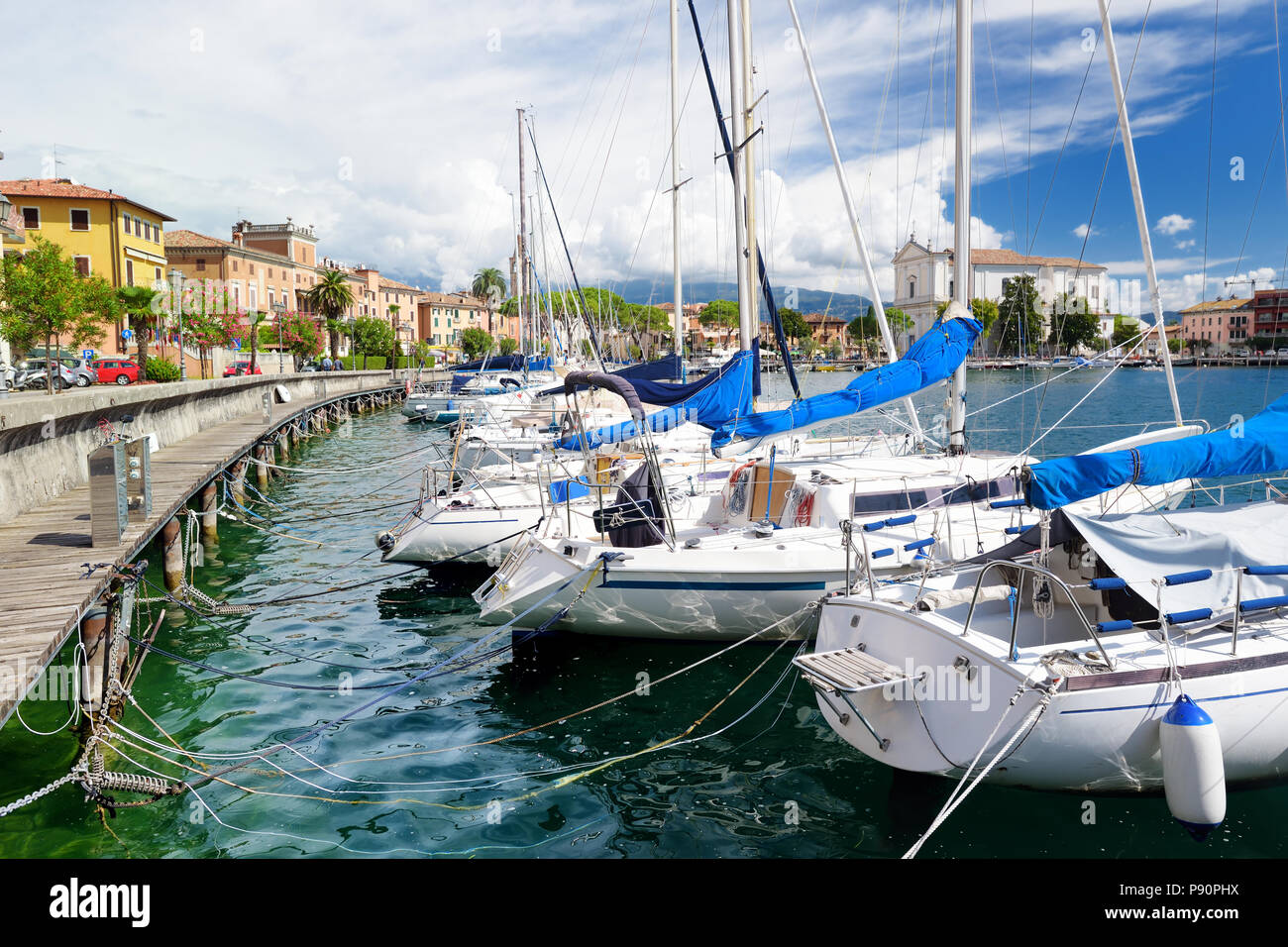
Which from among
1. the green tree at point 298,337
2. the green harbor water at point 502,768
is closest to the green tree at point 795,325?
the green tree at point 298,337

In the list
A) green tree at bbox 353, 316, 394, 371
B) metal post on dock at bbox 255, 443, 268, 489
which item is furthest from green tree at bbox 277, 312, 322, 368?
metal post on dock at bbox 255, 443, 268, 489

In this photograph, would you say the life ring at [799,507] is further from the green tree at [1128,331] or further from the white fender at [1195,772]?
the white fender at [1195,772]

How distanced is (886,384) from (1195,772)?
7.29 metres

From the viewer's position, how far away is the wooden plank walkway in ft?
23.9

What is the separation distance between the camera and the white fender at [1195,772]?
227 inches

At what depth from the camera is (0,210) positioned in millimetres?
14445

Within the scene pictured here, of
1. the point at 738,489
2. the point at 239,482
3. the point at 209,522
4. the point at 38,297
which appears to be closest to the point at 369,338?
the point at 38,297

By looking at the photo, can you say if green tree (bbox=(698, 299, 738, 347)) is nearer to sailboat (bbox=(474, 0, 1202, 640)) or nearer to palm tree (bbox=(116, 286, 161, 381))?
palm tree (bbox=(116, 286, 161, 381))

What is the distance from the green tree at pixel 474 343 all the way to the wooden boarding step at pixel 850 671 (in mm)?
112006

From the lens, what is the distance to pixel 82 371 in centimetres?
3331

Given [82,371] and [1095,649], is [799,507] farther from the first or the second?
[82,371]

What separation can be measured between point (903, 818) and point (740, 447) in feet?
27.8

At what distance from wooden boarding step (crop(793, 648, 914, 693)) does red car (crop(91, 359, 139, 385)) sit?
3594 centimetres
